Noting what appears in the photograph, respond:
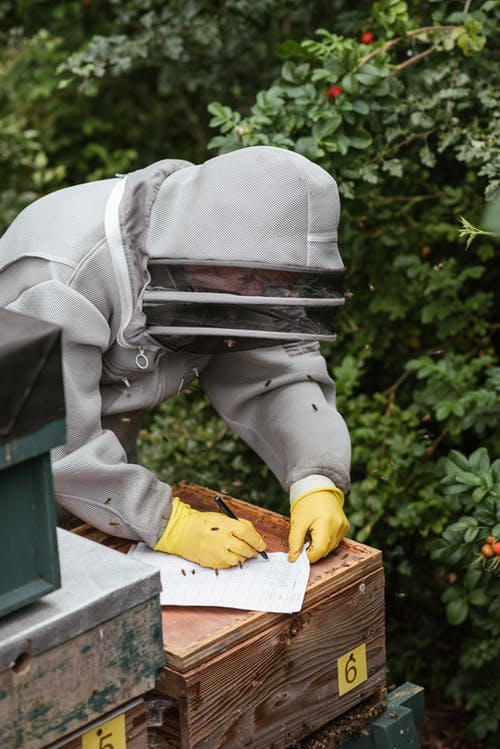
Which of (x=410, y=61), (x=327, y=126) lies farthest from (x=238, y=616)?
(x=410, y=61)

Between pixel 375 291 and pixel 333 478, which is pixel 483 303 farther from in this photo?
pixel 333 478

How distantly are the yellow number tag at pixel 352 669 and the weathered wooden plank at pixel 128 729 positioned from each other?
60 cm

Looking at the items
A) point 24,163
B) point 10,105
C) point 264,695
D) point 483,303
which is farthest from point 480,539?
point 10,105

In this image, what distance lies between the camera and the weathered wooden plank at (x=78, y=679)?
167cm

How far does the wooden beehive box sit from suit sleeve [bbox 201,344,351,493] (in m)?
0.22

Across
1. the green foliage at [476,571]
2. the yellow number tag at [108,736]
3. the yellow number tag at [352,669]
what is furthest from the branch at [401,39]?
the yellow number tag at [108,736]

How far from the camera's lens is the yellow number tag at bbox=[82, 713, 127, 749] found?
184 cm

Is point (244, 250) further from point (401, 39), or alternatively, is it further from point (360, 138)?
point (401, 39)

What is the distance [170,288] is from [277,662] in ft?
2.89

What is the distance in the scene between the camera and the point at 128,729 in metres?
1.90

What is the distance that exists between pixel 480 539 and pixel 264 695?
844 mm

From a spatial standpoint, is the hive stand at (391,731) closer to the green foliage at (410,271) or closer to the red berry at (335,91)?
the green foliage at (410,271)

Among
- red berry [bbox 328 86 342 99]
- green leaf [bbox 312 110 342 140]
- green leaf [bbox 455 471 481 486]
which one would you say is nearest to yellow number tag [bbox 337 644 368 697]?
green leaf [bbox 455 471 481 486]

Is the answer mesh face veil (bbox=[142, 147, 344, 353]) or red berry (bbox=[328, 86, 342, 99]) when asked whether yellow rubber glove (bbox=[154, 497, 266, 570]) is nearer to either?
mesh face veil (bbox=[142, 147, 344, 353])
